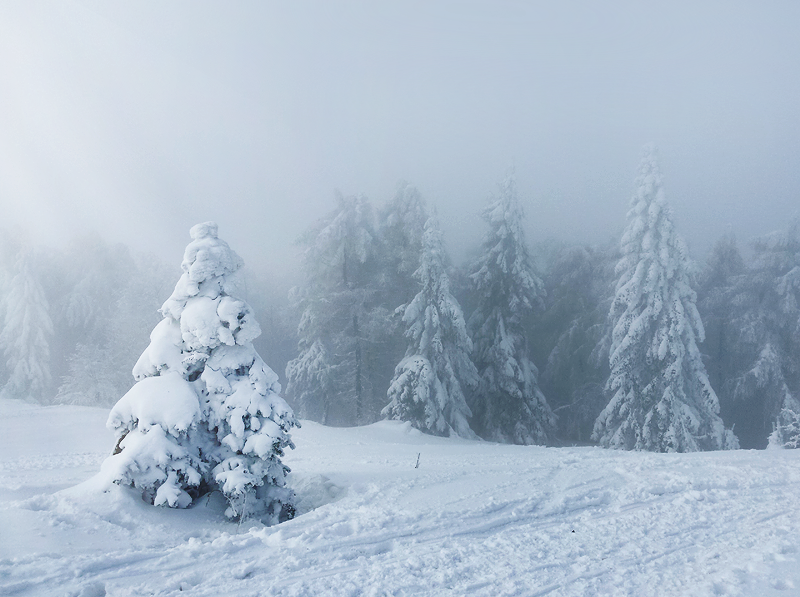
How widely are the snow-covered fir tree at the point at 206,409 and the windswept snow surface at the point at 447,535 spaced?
569 mm

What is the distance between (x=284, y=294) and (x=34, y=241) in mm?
20540

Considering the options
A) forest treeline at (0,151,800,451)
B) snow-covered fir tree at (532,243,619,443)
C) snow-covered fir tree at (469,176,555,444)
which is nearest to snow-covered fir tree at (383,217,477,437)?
forest treeline at (0,151,800,451)

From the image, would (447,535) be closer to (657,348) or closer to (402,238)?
(657,348)

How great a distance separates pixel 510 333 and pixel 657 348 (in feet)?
23.9

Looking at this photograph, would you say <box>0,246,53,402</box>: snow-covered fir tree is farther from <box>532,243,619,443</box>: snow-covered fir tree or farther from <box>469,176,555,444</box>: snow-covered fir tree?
<box>532,243,619,443</box>: snow-covered fir tree

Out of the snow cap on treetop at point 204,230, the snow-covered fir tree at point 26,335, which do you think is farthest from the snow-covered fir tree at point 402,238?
the snow-covered fir tree at point 26,335

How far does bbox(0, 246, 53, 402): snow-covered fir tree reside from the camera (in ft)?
112

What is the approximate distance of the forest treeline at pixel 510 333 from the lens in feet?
69.7

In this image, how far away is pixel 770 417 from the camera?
81.6 feet

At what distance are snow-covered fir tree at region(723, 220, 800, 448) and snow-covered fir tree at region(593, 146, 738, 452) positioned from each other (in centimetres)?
580

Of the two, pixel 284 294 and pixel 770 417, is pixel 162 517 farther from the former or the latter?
pixel 284 294

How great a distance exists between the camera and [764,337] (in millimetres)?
25766

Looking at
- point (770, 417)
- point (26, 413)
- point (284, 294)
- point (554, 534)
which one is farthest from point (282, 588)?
point (284, 294)

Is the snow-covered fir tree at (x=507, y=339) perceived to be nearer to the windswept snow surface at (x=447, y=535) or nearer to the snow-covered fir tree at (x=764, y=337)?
the snow-covered fir tree at (x=764, y=337)
